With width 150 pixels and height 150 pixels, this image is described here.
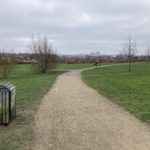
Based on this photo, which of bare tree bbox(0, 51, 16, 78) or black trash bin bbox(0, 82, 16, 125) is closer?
black trash bin bbox(0, 82, 16, 125)

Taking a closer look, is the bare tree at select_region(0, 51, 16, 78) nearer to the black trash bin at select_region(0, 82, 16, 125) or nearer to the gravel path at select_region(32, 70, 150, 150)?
the gravel path at select_region(32, 70, 150, 150)

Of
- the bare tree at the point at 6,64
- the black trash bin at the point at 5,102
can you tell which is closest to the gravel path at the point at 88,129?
the black trash bin at the point at 5,102

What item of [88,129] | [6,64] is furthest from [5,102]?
[6,64]

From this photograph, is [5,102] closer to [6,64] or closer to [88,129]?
[88,129]

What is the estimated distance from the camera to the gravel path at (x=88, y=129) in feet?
25.7

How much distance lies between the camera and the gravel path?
25.7 feet

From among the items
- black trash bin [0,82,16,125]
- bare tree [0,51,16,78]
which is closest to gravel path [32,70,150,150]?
black trash bin [0,82,16,125]

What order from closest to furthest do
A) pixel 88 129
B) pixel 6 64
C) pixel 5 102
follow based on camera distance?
pixel 88 129, pixel 5 102, pixel 6 64

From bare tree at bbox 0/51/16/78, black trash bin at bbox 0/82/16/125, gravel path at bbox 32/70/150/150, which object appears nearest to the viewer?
gravel path at bbox 32/70/150/150

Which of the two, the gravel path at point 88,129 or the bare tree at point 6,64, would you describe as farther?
the bare tree at point 6,64

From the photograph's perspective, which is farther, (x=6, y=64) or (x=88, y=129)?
(x=6, y=64)

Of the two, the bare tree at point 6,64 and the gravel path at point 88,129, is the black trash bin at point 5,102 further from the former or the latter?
the bare tree at point 6,64

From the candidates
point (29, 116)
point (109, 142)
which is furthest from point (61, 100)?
point (109, 142)

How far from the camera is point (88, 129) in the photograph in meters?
9.41
